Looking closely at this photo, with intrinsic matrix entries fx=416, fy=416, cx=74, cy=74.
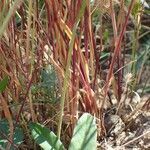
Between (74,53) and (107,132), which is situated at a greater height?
(74,53)

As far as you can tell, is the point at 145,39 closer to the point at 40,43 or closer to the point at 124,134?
the point at 124,134

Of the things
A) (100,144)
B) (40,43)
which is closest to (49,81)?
(40,43)

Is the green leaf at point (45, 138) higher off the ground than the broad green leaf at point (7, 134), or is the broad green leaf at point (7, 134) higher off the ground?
the broad green leaf at point (7, 134)

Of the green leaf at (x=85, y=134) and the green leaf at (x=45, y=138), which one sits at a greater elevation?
the green leaf at (x=45, y=138)

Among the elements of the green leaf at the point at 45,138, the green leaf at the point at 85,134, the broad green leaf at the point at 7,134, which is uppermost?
the broad green leaf at the point at 7,134

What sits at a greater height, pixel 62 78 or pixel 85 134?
pixel 62 78
